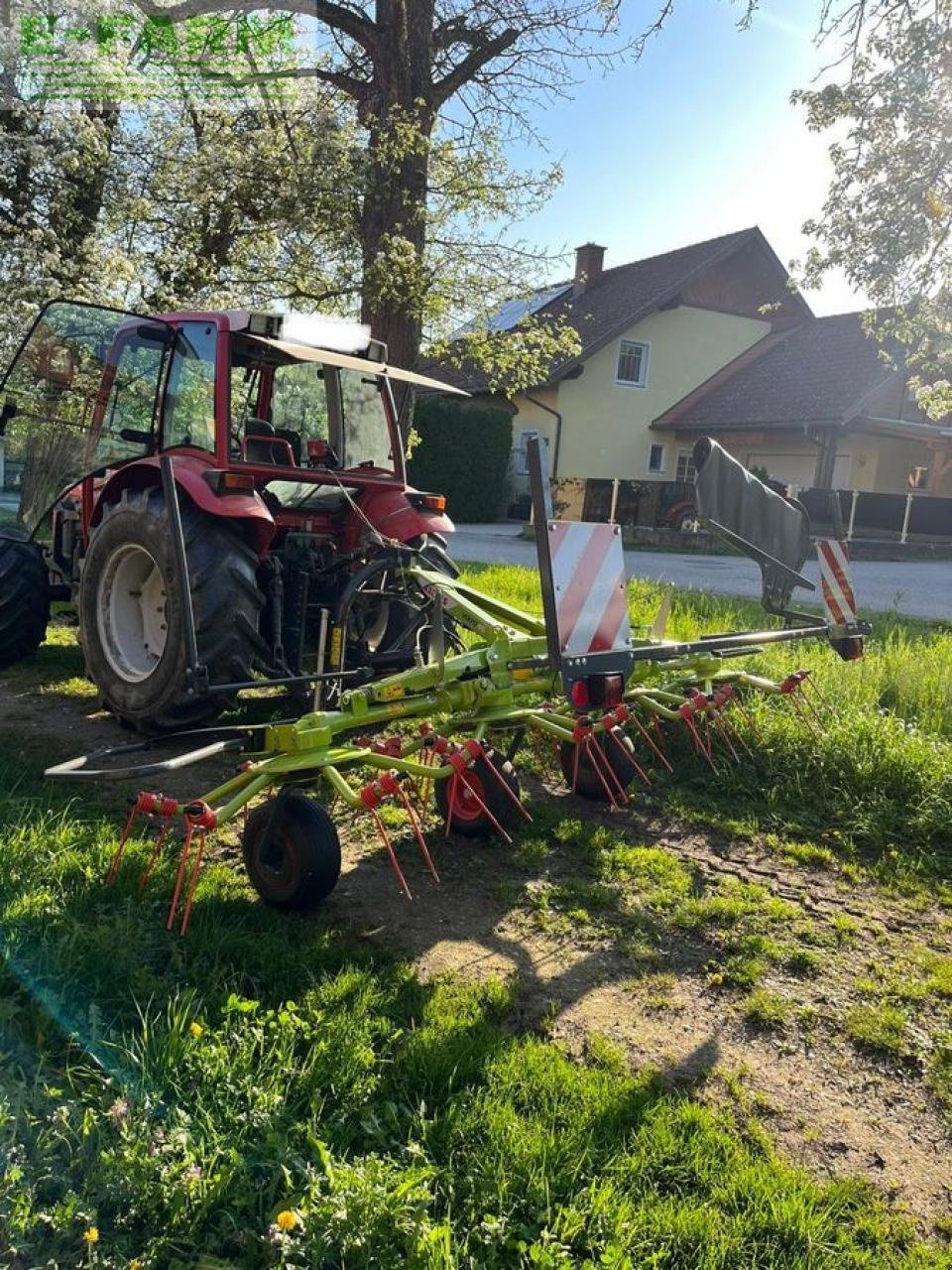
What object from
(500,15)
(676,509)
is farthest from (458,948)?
(676,509)

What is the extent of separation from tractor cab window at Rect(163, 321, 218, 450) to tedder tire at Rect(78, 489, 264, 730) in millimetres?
399

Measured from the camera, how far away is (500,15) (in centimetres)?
997

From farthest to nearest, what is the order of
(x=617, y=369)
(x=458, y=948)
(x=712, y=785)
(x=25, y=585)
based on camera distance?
(x=617, y=369) → (x=25, y=585) → (x=712, y=785) → (x=458, y=948)

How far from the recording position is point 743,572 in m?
14.3

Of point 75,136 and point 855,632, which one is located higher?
point 75,136

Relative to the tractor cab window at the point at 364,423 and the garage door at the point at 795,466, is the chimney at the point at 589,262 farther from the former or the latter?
the tractor cab window at the point at 364,423

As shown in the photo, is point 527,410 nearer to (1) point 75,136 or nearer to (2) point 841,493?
(2) point 841,493

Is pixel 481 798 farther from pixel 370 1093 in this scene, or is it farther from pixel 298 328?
pixel 298 328

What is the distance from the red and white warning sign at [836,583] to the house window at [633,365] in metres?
21.5

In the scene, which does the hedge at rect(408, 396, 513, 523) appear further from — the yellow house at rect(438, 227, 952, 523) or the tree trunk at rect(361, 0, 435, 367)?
the tree trunk at rect(361, 0, 435, 367)

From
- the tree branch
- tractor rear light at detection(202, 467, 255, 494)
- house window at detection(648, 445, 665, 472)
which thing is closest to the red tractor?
tractor rear light at detection(202, 467, 255, 494)

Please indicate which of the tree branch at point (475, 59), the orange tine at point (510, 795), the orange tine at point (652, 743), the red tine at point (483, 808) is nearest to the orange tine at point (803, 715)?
the orange tine at point (652, 743)

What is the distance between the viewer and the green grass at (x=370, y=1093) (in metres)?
1.90

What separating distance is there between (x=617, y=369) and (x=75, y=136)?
16.6 metres
